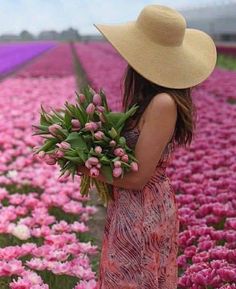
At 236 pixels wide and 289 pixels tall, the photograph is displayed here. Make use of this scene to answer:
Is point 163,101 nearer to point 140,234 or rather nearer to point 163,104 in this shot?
point 163,104

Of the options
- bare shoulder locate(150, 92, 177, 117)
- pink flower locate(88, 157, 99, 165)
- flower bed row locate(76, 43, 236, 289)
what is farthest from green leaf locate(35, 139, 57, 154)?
flower bed row locate(76, 43, 236, 289)

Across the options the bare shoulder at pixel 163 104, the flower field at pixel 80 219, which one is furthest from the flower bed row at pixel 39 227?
the bare shoulder at pixel 163 104

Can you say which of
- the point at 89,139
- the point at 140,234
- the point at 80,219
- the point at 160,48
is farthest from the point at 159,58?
the point at 80,219

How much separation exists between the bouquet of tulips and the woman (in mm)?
62

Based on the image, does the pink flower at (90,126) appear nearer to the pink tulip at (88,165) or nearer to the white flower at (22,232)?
the pink tulip at (88,165)

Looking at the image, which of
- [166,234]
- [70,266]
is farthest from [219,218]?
[166,234]

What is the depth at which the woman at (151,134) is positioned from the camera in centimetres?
232

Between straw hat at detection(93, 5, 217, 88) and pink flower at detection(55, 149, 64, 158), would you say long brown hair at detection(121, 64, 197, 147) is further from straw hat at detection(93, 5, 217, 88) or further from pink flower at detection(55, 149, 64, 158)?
pink flower at detection(55, 149, 64, 158)

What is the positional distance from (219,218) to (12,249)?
1.28m

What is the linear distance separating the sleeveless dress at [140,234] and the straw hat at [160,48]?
24 centimetres

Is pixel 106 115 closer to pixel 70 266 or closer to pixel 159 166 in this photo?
A: pixel 159 166

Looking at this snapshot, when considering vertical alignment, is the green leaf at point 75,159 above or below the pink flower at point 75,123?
below

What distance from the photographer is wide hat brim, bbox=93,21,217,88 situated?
7.65 ft

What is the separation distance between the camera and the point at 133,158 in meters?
2.31
